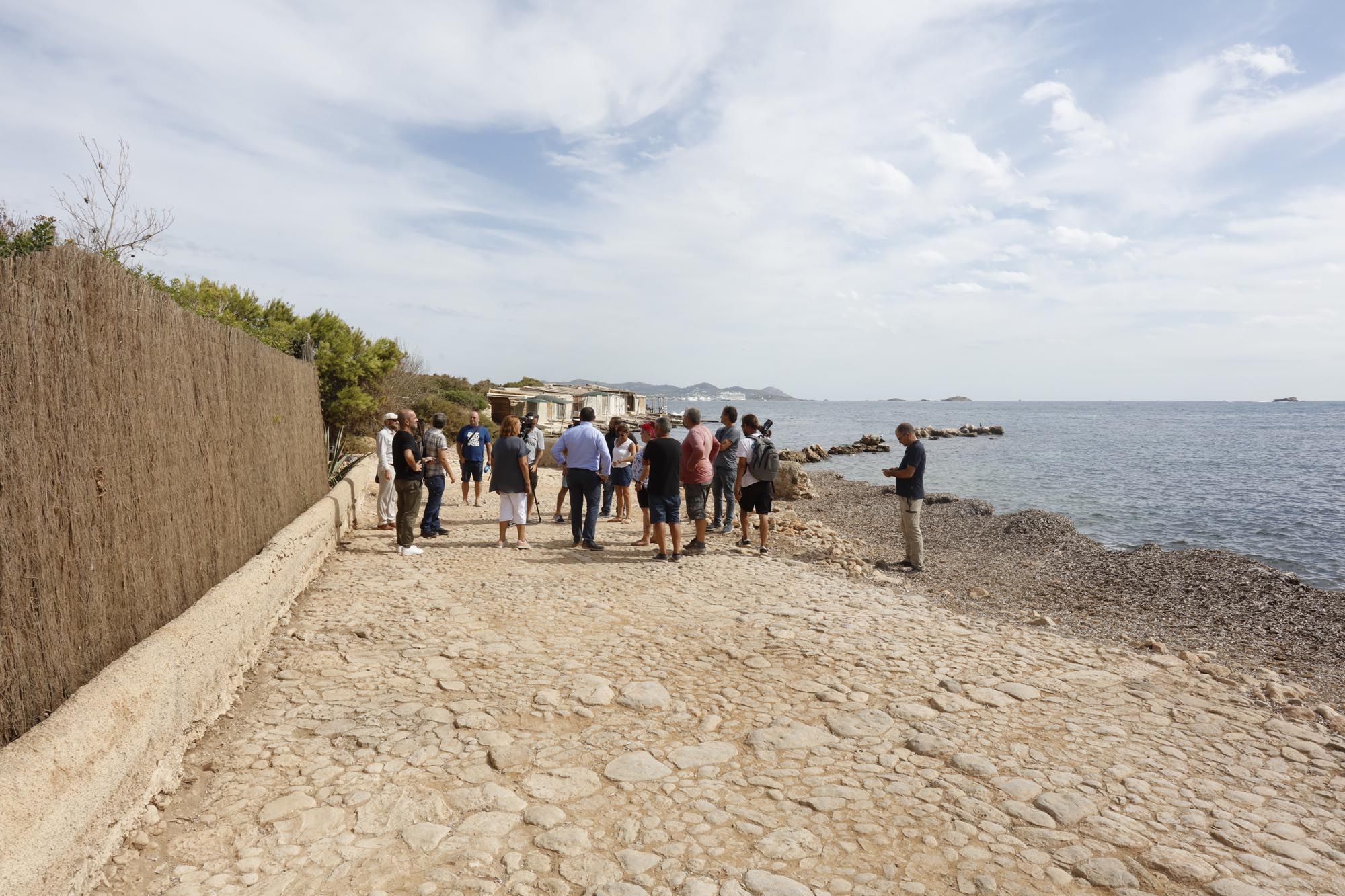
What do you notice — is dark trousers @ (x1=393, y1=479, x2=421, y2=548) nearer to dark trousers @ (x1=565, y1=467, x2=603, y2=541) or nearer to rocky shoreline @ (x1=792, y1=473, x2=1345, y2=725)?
dark trousers @ (x1=565, y1=467, x2=603, y2=541)

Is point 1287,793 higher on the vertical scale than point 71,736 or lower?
lower

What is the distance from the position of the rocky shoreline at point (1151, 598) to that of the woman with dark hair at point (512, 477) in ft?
16.8

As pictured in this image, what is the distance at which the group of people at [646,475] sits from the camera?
9.11 meters

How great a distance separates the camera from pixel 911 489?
9648 millimetres

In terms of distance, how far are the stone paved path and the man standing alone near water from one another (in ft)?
10.4

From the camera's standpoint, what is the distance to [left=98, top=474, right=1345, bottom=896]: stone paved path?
3.12 meters

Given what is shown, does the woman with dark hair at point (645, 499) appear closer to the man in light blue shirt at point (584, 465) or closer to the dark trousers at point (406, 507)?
the man in light blue shirt at point (584, 465)

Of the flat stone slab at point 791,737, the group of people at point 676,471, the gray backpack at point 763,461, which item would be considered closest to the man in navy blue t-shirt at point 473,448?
the group of people at point 676,471

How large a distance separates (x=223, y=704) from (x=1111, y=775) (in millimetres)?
5187

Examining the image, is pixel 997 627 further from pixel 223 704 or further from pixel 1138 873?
pixel 223 704

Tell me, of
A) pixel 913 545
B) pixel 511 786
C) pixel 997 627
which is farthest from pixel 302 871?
pixel 913 545

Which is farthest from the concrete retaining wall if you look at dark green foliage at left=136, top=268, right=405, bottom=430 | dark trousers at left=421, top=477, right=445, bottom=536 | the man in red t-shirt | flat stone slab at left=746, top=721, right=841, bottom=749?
dark green foliage at left=136, top=268, right=405, bottom=430

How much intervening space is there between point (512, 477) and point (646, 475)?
1.76 metres

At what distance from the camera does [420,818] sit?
11.3 ft
